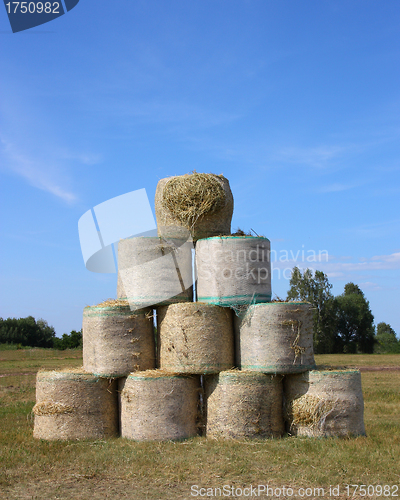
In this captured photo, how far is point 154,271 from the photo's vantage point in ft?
25.9

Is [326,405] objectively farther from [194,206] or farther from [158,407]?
[194,206]

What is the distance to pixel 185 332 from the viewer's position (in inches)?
293

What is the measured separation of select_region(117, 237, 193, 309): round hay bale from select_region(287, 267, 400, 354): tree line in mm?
42850

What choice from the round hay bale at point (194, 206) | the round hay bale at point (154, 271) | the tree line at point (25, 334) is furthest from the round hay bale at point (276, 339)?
the tree line at point (25, 334)

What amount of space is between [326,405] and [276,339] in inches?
48.9

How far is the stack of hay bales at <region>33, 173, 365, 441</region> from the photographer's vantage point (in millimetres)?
7258

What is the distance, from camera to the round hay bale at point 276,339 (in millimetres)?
7344

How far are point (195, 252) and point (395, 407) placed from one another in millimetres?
6378

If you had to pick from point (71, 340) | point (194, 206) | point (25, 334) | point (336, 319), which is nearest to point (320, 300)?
point (336, 319)

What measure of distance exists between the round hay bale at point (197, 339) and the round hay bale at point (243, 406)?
312 millimetres

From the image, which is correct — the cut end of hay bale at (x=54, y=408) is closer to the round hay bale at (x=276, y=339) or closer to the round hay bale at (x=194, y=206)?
the round hay bale at (x=276, y=339)

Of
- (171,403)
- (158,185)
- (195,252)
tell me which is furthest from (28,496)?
(158,185)

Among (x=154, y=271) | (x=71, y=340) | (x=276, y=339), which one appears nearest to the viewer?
(x=276, y=339)

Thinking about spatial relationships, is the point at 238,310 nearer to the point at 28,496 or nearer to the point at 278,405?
the point at 278,405
